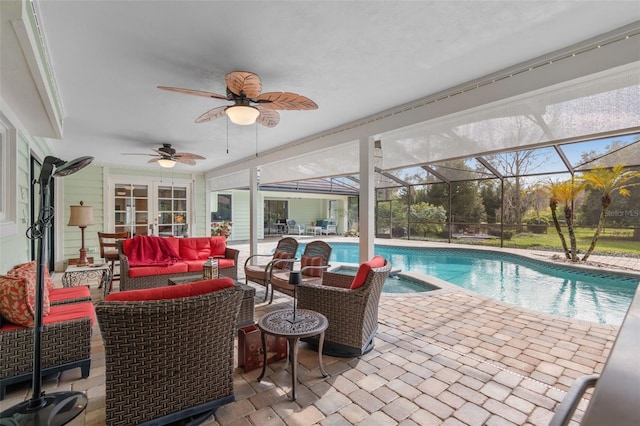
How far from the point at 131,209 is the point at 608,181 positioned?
39.7 feet

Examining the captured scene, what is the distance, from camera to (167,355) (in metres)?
1.73

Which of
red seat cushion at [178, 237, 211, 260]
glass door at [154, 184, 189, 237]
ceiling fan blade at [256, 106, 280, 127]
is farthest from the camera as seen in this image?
glass door at [154, 184, 189, 237]

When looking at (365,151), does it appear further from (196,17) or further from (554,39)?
(196,17)

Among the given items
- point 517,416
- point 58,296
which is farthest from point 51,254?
point 517,416

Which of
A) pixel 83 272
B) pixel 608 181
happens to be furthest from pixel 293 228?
pixel 608 181

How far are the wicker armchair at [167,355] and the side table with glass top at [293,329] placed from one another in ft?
1.24

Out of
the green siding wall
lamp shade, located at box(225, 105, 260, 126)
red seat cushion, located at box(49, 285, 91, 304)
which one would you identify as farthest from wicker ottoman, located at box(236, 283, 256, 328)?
the green siding wall

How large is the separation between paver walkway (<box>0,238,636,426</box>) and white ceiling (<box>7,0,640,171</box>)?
2668mm

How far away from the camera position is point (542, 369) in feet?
8.07

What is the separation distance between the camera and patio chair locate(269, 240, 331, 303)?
397 cm

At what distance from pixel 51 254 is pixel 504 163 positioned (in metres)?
12.4

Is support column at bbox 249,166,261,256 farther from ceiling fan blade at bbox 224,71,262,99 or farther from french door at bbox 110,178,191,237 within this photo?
ceiling fan blade at bbox 224,71,262,99

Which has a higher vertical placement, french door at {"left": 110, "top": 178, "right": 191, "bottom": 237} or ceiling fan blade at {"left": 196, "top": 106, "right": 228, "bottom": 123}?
ceiling fan blade at {"left": 196, "top": 106, "right": 228, "bottom": 123}

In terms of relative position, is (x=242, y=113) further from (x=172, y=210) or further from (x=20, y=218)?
(x=172, y=210)
